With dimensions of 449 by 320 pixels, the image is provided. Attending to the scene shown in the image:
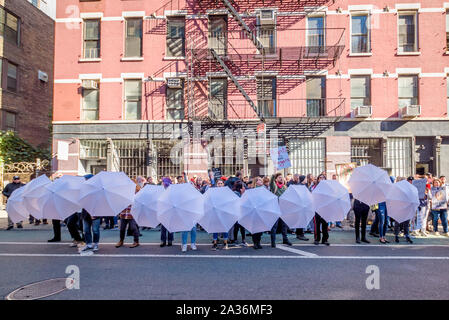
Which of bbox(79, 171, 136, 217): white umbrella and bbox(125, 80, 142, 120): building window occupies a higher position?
bbox(125, 80, 142, 120): building window

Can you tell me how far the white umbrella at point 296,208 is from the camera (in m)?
7.33

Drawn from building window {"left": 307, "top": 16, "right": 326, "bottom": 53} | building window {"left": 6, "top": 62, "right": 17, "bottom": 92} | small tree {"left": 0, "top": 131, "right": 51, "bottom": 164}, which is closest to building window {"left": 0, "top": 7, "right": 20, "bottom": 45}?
building window {"left": 6, "top": 62, "right": 17, "bottom": 92}

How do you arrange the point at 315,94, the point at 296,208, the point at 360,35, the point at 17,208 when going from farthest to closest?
1. the point at 315,94
2. the point at 360,35
3. the point at 17,208
4. the point at 296,208

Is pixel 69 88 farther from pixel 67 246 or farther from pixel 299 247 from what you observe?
pixel 299 247

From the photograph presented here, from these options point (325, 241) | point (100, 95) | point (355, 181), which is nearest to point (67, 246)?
point (325, 241)

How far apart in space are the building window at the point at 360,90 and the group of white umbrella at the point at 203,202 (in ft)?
33.1

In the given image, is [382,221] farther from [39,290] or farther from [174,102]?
[174,102]

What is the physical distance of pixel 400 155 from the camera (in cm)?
1650

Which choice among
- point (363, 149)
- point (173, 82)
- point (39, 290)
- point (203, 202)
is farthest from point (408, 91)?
point (39, 290)

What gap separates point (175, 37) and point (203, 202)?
44.2 ft

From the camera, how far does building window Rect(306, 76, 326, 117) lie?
16.8 meters

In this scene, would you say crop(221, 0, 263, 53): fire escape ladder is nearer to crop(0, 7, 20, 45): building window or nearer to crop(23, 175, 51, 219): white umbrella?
crop(23, 175, 51, 219): white umbrella

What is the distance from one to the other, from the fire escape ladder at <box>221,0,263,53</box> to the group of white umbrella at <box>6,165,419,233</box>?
36.0 feet

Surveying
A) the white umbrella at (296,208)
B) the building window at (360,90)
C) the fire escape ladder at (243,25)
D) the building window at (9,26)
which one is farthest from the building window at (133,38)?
the white umbrella at (296,208)
